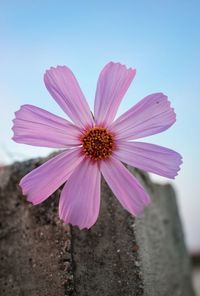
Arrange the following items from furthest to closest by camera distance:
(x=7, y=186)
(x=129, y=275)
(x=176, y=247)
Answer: (x=176, y=247) < (x=7, y=186) < (x=129, y=275)

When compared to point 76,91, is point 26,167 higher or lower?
lower

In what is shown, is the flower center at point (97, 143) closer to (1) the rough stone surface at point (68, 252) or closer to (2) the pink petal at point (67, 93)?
(2) the pink petal at point (67, 93)

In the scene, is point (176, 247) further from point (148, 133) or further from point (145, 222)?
point (148, 133)

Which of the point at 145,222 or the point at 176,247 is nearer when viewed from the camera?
the point at 145,222

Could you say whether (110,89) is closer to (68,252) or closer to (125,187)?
(125,187)

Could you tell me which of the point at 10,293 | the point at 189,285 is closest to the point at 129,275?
the point at 10,293

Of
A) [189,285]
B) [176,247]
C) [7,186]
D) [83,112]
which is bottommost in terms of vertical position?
[189,285]
